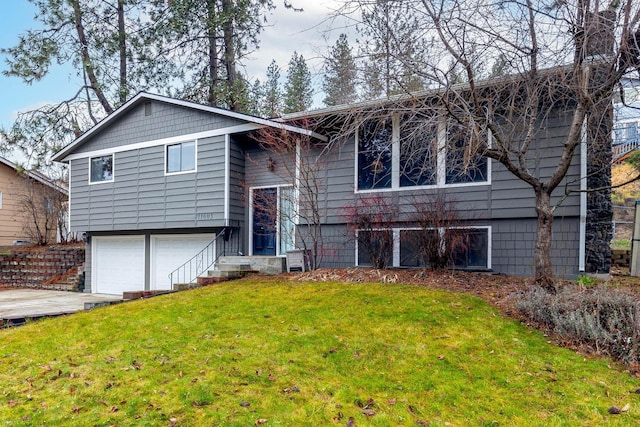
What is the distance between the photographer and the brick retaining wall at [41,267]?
49.8 ft

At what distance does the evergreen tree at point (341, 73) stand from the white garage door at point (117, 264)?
29.2ft

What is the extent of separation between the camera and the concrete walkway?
8.59 metres

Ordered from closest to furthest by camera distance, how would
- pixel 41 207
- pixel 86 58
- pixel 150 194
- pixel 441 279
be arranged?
pixel 441 279 → pixel 150 194 → pixel 86 58 → pixel 41 207

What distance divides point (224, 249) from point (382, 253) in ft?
15.5

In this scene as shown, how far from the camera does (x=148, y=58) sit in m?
18.8

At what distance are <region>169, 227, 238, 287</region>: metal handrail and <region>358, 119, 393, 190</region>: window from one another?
12.7ft

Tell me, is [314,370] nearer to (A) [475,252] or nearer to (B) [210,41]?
(A) [475,252]

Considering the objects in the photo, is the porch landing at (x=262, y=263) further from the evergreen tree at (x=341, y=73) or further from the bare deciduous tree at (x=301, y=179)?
the evergreen tree at (x=341, y=73)

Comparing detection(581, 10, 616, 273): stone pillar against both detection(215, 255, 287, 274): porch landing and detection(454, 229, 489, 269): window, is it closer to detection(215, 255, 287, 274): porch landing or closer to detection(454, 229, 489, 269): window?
detection(454, 229, 489, 269): window

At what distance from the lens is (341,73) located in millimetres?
6809

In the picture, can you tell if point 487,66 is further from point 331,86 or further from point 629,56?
point 331,86

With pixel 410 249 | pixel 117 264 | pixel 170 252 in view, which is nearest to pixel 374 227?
pixel 410 249

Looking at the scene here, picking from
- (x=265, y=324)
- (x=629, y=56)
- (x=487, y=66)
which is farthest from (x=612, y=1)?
(x=265, y=324)

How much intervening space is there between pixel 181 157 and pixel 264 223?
3.19m
